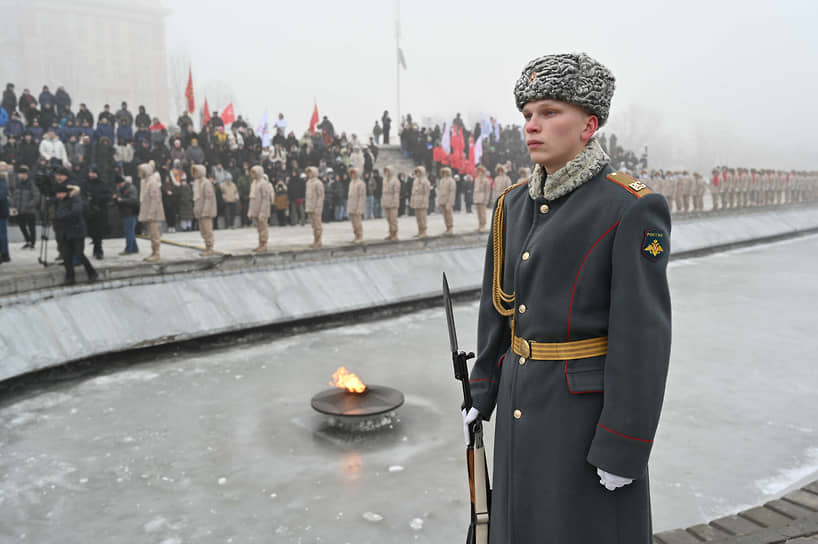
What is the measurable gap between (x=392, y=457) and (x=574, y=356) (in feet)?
10.9

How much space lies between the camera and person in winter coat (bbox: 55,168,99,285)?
28.8 ft

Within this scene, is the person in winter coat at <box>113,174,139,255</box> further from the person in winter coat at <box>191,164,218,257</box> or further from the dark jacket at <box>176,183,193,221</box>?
the dark jacket at <box>176,183,193,221</box>

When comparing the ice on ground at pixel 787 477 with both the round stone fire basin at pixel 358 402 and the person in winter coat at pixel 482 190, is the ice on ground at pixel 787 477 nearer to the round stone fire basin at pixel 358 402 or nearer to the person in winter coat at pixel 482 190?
the round stone fire basin at pixel 358 402

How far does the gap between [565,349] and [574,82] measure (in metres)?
0.86

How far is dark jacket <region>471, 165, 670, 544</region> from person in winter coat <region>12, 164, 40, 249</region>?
12.9 m

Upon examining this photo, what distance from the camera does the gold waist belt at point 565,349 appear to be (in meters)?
2.18

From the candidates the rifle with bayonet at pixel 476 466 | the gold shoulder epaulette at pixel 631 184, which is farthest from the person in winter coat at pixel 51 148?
the gold shoulder epaulette at pixel 631 184

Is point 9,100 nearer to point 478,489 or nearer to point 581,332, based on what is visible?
point 478,489

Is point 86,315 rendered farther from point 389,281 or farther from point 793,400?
point 793,400

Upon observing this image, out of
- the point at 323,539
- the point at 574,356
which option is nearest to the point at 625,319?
the point at 574,356

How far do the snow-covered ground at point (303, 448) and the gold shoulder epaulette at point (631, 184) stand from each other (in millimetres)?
2657

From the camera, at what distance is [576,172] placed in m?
2.23

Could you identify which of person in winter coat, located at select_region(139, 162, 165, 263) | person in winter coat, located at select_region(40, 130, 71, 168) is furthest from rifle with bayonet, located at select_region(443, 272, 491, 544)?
person in winter coat, located at select_region(40, 130, 71, 168)

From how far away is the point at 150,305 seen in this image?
8.49 meters
